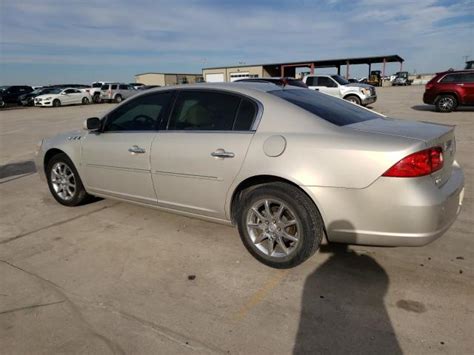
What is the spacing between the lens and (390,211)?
2.85m

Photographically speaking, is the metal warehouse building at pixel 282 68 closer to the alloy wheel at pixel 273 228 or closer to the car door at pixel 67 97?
the car door at pixel 67 97

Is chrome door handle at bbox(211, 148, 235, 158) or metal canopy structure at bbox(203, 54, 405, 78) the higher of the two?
metal canopy structure at bbox(203, 54, 405, 78)

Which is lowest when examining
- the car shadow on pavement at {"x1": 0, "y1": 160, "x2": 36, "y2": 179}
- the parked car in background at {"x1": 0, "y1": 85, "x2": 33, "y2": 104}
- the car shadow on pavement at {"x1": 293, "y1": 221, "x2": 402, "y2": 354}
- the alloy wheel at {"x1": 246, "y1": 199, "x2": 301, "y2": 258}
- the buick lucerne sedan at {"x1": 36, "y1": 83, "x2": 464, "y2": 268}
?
the car shadow on pavement at {"x1": 293, "y1": 221, "x2": 402, "y2": 354}

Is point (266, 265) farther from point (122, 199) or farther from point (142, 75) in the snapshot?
point (142, 75)

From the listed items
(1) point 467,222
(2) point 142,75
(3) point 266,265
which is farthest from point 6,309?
(2) point 142,75

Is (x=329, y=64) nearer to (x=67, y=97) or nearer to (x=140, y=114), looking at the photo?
(x=67, y=97)

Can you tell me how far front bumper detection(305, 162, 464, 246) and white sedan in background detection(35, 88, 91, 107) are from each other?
1303 inches

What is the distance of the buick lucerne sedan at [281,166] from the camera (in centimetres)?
286

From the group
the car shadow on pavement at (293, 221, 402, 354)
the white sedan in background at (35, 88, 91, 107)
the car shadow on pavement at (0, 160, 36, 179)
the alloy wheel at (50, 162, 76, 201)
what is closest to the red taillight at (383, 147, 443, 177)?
the car shadow on pavement at (293, 221, 402, 354)

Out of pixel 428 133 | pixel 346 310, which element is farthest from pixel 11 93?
pixel 346 310

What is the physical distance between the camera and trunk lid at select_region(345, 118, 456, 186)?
9.80ft

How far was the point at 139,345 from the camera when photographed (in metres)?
2.54

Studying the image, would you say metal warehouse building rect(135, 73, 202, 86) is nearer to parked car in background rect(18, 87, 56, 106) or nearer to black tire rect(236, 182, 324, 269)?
parked car in background rect(18, 87, 56, 106)

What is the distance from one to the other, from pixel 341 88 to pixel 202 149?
15459mm
